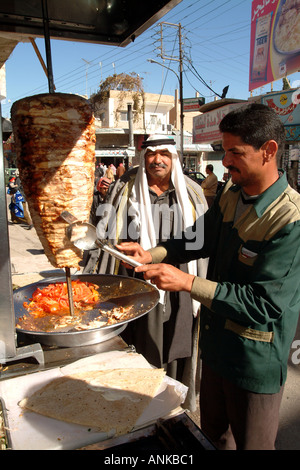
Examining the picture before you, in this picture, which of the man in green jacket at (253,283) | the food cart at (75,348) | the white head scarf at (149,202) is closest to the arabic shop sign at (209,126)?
the white head scarf at (149,202)

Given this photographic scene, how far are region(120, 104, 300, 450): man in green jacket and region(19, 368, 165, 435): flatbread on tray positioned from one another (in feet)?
1.49

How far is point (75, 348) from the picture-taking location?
5.25 feet

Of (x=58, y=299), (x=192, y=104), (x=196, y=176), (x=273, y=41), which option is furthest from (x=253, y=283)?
(x=192, y=104)

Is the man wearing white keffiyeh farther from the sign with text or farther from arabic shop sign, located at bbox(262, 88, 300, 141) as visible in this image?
the sign with text

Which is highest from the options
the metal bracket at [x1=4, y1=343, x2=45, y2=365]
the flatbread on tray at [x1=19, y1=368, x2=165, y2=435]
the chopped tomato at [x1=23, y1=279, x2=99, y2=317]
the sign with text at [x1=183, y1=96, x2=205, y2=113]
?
the sign with text at [x1=183, y1=96, x2=205, y2=113]

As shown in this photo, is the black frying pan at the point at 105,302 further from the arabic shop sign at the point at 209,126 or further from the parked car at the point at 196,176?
the parked car at the point at 196,176

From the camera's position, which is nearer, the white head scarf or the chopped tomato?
the chopped tomato

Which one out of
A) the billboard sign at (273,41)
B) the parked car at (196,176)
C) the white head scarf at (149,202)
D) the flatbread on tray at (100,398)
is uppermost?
the billboard sign at (273,41)

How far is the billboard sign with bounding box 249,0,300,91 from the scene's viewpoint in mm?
7465

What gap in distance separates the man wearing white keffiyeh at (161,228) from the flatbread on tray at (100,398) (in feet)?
4.31

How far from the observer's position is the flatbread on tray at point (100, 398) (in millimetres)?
1123

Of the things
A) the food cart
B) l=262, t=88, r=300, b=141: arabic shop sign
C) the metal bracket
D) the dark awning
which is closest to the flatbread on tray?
the food cart

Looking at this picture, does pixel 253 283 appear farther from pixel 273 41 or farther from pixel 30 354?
pixel 273 41

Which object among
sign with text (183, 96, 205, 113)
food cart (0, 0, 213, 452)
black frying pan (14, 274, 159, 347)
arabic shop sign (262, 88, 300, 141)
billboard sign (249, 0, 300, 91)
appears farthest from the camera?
sign with text (183, 96, 205, 113)
